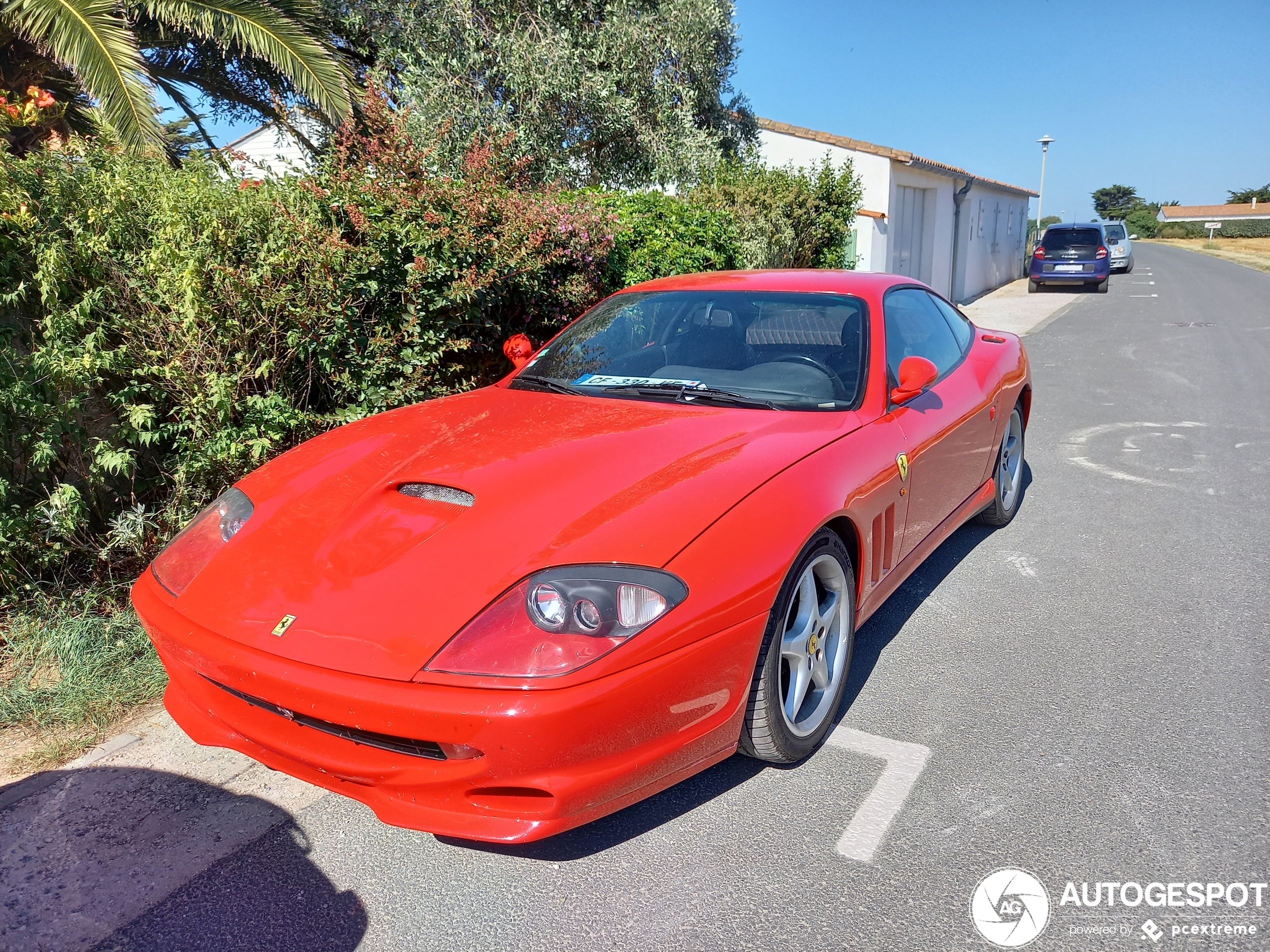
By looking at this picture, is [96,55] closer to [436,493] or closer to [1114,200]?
[436,493]

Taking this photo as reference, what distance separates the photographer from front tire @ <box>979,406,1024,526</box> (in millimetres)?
4762

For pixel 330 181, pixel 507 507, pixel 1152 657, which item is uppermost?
pixel 330 181

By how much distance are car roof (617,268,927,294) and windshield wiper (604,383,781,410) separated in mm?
722

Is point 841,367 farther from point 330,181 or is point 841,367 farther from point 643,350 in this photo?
point 330,181

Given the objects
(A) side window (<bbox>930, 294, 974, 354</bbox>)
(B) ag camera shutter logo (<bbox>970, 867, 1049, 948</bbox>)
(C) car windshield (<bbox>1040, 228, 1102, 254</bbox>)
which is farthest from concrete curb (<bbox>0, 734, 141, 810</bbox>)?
(C) car windshield (<bbox>1040, 228, 1102, 254</bbox>)

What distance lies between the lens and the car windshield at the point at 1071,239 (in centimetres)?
2266

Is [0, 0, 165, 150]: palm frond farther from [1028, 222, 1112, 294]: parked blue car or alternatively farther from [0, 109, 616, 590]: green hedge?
[1028, 222, 1112, 294]: parked blue car

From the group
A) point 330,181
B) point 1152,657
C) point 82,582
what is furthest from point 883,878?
point 330,181

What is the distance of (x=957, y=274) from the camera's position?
22281 millimetres

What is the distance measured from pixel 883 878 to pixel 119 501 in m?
3.44

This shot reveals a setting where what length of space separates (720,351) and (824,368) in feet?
1.41

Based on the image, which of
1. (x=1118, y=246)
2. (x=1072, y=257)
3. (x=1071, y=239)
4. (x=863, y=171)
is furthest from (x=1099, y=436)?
(x=1118, y=246)

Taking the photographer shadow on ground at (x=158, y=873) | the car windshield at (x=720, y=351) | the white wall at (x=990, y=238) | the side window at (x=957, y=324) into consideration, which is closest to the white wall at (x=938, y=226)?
the white wall at (x=990, y=238)

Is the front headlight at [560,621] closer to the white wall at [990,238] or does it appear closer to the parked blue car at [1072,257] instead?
the white wall at [990,238]
